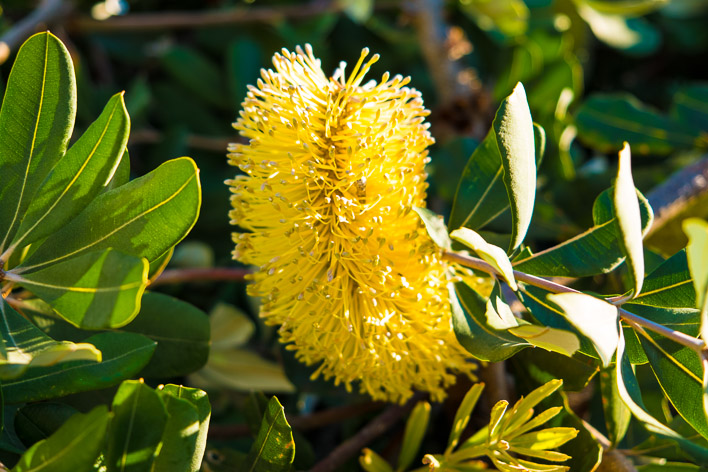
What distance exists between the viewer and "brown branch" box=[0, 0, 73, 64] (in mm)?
1116

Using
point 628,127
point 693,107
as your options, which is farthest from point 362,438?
point 693,107

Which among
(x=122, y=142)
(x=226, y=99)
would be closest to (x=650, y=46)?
(x=226, y=99)

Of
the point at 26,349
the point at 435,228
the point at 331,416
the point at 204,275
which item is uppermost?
the point at 435,228

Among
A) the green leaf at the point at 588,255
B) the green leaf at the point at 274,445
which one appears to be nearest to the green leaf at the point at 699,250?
the green leaf at the point at 588,255

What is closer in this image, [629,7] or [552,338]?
[552,338]

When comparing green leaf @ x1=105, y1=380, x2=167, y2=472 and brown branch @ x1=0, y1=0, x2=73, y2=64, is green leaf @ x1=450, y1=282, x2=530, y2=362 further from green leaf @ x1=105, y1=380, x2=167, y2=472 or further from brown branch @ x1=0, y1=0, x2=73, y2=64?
brown branch @ x1=0, y1=0, x2=73, y2=64

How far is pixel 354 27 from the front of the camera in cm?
142

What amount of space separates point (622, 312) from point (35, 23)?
113cm

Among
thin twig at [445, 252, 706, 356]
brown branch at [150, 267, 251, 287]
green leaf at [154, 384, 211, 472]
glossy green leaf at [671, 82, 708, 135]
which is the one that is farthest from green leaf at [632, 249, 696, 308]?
glossy green leaf at [671, 82, 708, 135]

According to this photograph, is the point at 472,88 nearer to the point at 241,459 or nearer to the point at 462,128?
the point at 462,128

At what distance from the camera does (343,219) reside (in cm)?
62

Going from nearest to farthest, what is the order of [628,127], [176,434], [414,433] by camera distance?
1. [176,434]
2. [414,433]
3. [628,127]

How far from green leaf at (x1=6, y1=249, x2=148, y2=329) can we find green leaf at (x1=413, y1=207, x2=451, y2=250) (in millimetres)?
240

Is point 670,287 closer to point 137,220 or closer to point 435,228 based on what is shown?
point 435,228
